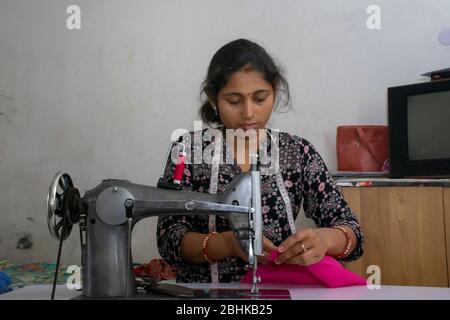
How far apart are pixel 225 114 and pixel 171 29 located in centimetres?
165

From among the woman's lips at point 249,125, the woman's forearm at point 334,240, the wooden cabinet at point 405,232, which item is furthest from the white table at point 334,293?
the wooden cabinet at point 405,232

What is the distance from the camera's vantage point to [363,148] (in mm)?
2680

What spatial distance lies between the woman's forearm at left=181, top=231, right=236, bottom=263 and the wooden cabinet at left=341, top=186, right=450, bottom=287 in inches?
46.0

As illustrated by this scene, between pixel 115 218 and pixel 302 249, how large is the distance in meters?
0.41

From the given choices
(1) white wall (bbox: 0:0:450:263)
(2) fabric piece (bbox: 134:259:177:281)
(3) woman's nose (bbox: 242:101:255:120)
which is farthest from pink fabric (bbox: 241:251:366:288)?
(1) white wall (bbox: 0:0:450:263)

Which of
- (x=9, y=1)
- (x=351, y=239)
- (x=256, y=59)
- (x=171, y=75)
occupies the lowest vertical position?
(x=351, y=239)

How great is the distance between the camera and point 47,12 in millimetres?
3145

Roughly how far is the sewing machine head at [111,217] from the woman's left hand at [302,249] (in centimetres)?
9

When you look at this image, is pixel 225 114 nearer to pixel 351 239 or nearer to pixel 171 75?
pixel 351 239

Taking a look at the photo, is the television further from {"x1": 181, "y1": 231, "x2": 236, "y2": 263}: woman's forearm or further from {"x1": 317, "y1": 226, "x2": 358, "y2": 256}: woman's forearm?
{"x1": 181, "y1": 231, "x2": 236, "y2": 263}: woman's forearm

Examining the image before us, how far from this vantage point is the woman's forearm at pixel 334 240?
52.7 inches

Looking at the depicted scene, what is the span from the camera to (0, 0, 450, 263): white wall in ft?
9.82

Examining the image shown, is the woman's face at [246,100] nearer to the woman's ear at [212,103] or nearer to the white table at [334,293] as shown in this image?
the woman's ear at [212,103]
